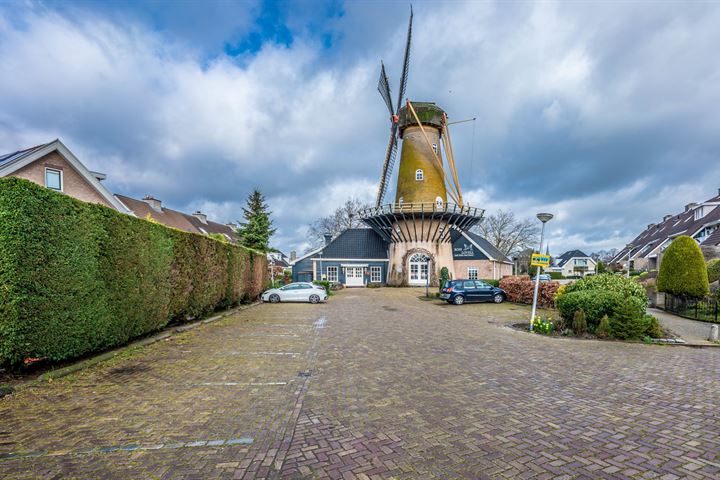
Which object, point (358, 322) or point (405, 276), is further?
point (405, 276)

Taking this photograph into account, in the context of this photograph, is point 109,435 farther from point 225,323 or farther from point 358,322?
point 358,322

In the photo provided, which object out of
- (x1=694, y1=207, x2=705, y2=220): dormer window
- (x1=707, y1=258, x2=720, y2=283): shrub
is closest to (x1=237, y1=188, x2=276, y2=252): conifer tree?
(x1=707, y1=258, x2=720, y2=283): shrub

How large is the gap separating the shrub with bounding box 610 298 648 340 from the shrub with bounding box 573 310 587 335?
693mm

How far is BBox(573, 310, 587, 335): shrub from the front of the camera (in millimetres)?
10617

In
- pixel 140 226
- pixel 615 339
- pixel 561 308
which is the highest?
pixel 140 226

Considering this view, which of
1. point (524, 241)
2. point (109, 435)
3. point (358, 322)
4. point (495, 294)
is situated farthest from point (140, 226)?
point (524, 241)

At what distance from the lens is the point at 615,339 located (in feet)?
33.4

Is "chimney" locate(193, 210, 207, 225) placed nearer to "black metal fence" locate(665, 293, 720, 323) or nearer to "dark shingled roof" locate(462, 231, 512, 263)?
"dark shingled roof" locate(462, 231, 512, 263)

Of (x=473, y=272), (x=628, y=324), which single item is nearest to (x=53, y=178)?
(x=628, y=324)

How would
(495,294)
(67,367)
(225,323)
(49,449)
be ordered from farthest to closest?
(495,294)
(225,323)
(67,367)
(49,449)

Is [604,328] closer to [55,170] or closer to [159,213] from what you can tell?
Answer: [55,170]

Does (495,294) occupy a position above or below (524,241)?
below

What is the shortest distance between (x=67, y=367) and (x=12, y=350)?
3.37ft

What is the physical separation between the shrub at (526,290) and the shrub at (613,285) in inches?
210
